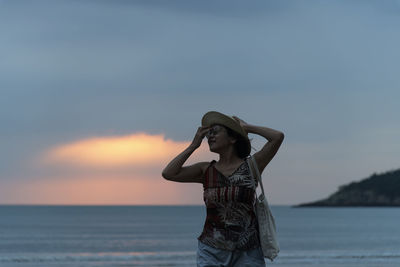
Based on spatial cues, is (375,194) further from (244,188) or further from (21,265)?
(244,188)

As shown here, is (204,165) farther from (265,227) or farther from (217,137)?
(265,227)

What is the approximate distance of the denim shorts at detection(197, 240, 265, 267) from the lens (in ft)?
13.3

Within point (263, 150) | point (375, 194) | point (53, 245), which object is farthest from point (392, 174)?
point (263, 150)

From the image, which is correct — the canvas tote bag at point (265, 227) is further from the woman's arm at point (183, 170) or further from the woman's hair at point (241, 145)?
the woman's arm at point (183, 170)

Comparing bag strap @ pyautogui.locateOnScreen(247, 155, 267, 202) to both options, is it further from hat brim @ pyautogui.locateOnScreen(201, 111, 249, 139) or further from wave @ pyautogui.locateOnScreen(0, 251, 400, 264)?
wave @ pyautogui.locateOnScreen(0, 251, 400, 264)

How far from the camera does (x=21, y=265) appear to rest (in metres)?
20.8

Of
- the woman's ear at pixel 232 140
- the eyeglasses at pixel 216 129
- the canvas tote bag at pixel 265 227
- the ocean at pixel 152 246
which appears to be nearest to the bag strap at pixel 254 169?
the canvas tote bag at pixel 265 227

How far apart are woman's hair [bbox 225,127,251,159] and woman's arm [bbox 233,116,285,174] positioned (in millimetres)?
55

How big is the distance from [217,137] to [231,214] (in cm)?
41

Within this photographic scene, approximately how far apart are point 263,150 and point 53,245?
35632 mm

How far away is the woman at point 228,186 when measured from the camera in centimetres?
407

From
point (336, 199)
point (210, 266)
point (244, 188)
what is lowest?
point (210, 266)

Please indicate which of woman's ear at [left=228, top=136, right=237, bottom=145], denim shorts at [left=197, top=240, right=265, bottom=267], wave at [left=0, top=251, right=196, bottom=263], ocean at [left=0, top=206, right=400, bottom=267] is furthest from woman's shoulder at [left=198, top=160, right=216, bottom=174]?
wave at [left=0, top=251, right=196, bottom=263]

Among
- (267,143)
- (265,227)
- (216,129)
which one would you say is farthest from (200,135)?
(265,227)
